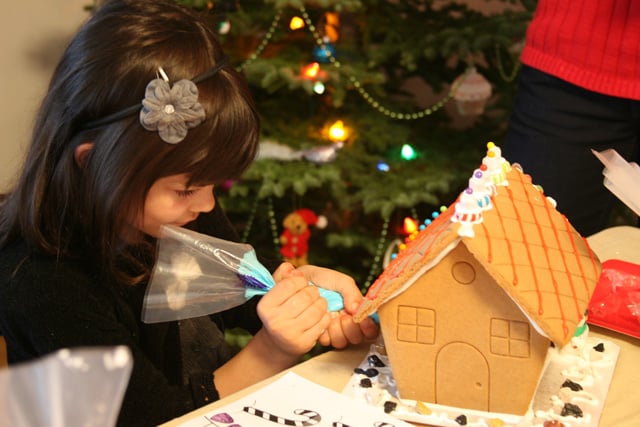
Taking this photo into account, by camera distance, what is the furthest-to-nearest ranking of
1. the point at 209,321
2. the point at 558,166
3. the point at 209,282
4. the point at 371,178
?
the point at 371,178, the point at 558,166, the point at 209,321, the point at 209,282

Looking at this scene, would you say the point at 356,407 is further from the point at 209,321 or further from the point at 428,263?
the point at 209,321

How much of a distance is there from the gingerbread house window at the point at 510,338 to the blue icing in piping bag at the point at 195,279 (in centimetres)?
32

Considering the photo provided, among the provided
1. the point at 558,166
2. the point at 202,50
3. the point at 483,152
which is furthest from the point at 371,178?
the point at 202,50

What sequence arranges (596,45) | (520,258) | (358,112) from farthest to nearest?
(358,112)
(596,45)
(520,258)

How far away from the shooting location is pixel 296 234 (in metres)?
2.17

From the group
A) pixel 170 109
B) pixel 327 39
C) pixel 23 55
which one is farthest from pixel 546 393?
pixel 23 55

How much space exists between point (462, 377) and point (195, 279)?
359mm

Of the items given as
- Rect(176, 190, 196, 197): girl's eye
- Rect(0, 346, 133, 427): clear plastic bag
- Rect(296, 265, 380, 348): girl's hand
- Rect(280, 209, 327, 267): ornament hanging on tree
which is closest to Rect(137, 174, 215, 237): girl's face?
Rect(176, 190, 196, 197): girl's eye

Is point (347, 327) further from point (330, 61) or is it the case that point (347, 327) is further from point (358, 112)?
point (358, 112)

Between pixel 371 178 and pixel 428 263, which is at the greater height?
pixel 428 263

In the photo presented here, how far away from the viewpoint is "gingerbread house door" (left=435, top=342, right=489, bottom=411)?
0.79 m

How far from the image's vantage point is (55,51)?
264 cm

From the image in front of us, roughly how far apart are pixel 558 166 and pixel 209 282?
79cm

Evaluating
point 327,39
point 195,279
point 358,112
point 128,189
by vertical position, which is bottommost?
point 358,112
